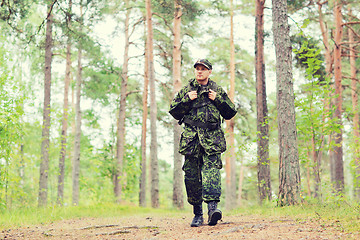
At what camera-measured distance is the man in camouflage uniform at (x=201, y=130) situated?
5148mm

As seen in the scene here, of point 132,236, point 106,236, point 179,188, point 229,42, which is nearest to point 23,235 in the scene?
point 106,236

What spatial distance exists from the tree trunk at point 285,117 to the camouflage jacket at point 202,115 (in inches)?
92.7

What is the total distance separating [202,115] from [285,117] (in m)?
2.80

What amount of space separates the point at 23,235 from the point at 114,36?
15550 mm

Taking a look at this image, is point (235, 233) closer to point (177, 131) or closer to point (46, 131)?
point (46, 131)

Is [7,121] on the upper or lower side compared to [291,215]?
upper

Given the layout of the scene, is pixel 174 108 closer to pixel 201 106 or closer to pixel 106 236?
pixel 201 106

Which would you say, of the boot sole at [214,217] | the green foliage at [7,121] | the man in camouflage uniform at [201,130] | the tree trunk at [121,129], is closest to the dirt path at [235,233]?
the boot sole at [214,217]

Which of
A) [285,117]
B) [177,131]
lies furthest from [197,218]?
[177,131]

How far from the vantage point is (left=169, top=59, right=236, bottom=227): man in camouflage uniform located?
515 cm

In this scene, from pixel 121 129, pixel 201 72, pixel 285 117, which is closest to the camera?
pixel 201 72

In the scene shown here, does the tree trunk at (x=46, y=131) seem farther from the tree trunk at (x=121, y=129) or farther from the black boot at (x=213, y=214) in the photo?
the black boot at (x=213, y=214)

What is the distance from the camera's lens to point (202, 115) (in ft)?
17.4

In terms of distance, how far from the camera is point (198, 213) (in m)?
5.39
